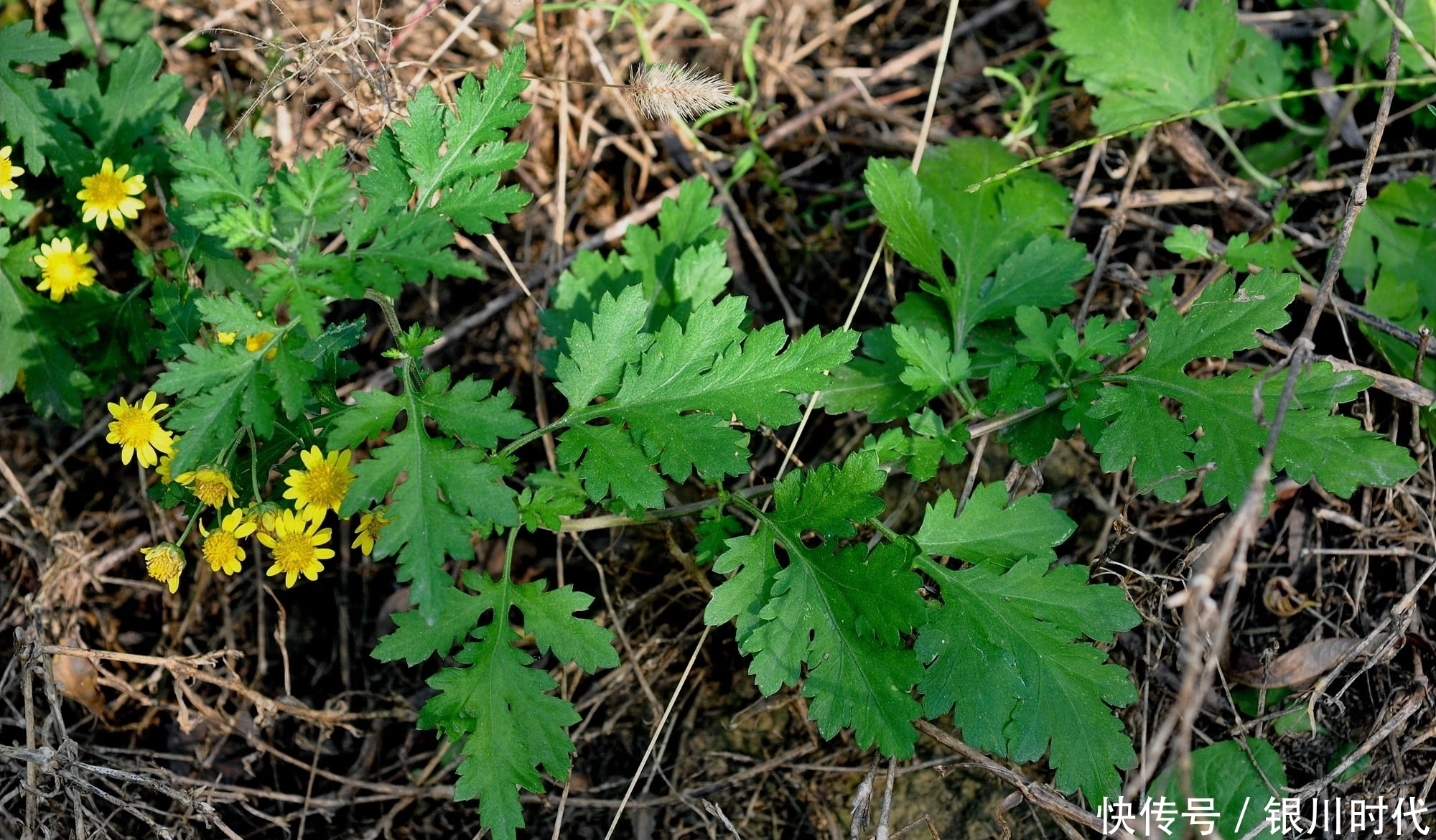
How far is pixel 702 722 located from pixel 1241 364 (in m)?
2.20

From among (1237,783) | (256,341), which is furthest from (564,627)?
(1237,783)

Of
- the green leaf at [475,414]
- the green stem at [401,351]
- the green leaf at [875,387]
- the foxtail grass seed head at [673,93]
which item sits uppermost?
the foxtail grass seed head at [673,93]

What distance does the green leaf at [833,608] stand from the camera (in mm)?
2676

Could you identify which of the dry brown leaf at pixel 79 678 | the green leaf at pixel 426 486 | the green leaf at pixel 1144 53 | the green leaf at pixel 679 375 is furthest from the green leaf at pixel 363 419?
the green leaf at pixel 1144 53

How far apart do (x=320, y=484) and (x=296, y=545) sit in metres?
0.22

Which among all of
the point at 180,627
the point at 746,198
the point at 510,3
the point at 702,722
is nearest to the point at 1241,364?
the point at 746,198

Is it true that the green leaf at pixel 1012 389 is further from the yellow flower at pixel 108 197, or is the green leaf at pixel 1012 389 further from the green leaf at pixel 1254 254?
the yellow flower at pixel 108 197

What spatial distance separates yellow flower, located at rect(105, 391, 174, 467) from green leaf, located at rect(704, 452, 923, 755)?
1.55m

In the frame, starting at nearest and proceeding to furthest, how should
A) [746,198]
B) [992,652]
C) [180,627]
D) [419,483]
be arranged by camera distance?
1. [419,483]
2. [992,652]
3. [180,627]
4. [746,198]

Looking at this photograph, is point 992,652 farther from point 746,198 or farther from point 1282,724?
point 746,198

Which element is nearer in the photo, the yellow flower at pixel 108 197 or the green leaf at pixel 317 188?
the green leaf at pixel 317 188

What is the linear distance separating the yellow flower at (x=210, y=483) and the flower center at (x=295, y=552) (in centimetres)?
18

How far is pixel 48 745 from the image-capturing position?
10.2ft

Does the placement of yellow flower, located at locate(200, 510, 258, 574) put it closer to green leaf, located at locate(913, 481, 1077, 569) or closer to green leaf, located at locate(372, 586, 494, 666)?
green leaf, located at locate(372, 586, 494, 666)
